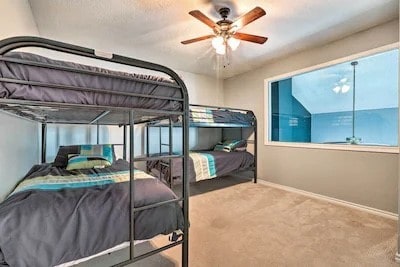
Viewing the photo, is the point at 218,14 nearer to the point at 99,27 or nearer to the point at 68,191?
the point at 99,27

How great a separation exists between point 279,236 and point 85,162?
84.1 inches

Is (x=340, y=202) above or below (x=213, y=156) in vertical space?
below

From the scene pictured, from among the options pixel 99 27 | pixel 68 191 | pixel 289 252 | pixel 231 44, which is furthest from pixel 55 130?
pixel 289 252

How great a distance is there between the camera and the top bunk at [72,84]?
0.92m

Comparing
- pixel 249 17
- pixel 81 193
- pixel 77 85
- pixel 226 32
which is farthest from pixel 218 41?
pixel 81 193

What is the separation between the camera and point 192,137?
4.60m

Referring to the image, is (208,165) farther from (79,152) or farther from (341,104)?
(341,104)

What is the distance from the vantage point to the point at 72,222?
108 centimetres

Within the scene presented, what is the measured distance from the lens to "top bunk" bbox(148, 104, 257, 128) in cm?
341

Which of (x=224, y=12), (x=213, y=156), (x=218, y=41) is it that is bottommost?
(x=213, y=156)

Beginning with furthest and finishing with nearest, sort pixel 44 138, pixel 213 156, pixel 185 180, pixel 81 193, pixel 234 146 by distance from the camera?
pixel 234 146 → pixel 213 156 → pixel 44 138 → pixel 185 180 → pixel 81 193

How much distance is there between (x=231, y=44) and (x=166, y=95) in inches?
53.9

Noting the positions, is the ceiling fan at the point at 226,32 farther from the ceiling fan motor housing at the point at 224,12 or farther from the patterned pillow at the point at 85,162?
the patterned pillow at the point at 85,162

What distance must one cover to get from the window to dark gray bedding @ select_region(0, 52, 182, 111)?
8.88 ft
